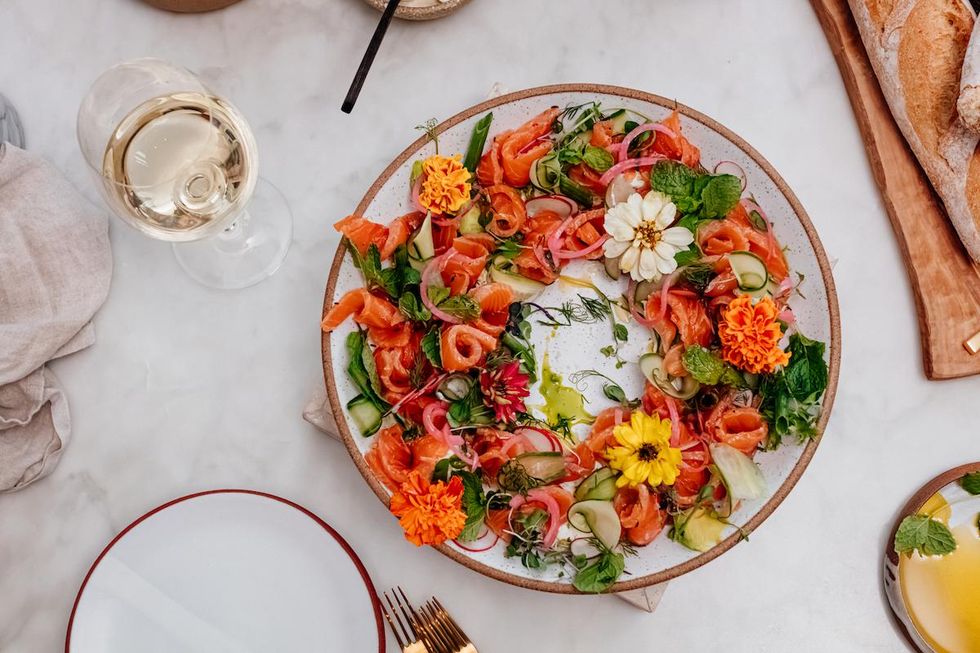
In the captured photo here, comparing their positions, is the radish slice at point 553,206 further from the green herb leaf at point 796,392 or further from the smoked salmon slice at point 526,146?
the green herb leaf at point 796,392

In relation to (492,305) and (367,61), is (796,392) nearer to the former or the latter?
(492,305)

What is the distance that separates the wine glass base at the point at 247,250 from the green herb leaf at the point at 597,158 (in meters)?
0.62

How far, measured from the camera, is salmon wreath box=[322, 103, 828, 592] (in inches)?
57.0

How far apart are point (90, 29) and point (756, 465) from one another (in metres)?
1.60

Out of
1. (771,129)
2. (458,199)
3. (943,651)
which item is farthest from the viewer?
(771,129)

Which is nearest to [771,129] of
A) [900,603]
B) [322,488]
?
[900,603]

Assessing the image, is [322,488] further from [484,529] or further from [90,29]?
[90,29]

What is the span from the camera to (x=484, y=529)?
4.86 feet

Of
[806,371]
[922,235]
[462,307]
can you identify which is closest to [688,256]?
[806,371]

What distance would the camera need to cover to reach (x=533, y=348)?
1.55 m

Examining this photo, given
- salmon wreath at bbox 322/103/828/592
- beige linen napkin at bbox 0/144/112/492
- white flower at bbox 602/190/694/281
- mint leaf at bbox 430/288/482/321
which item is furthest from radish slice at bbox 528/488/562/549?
beige linen napkin at bbox 0/144/112/492

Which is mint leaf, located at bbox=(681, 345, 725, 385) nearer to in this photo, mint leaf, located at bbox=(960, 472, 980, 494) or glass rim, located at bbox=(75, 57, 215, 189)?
mint leaf, located at bbox=(960, 472, 980, 494)

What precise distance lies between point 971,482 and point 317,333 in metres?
1.34

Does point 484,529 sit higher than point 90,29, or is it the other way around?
point 90,29
